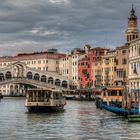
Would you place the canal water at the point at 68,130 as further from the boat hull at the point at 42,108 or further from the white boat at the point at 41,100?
the boat hull at the point at 42,108

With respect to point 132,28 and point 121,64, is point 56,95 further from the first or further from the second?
point 132,28

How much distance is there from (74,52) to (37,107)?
5042 cm

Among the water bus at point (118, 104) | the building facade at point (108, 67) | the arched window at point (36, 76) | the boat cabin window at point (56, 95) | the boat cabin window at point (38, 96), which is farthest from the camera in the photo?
the arched window at point (36, 76)

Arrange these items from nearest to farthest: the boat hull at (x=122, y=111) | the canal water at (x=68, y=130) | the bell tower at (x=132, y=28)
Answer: the canal water at (x=68, y=130)
the boat hull at (x=122, y=111)
the bell tower at (x=132, y=28)

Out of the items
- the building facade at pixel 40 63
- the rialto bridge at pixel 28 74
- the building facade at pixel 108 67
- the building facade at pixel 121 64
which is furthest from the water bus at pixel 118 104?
A: the building facade at pixel 40 63

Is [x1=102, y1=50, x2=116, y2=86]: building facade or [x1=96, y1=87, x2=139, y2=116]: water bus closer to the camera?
[x1=96, y1=87, x2=139, y2=116]: water bus

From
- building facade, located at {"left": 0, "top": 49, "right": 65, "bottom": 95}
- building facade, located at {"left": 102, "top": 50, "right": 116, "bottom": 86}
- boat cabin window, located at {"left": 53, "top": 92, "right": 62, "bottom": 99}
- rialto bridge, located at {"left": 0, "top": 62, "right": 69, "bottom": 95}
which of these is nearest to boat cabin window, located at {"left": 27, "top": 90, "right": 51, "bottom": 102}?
boat cabin window, located at {"left": 53, "top": 92, "right": 62, "bottom": 99}

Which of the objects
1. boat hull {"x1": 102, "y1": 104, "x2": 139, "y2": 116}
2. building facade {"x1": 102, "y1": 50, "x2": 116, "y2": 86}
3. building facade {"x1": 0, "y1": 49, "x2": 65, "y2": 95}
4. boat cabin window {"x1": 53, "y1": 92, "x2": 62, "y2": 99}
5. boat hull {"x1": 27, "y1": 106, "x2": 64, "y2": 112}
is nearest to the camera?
boat hull {"x1": 102, "y1": 104, "x2": 139, "y2": 116}

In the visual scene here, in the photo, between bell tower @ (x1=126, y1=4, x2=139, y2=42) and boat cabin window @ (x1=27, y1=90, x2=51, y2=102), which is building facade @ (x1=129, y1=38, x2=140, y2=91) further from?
bell tower @ (x1=126, y1=4, x2=139, y2=42)

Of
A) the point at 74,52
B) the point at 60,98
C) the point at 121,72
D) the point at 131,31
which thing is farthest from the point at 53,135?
the point at 74,52

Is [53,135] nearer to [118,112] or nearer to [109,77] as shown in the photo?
[118,112]

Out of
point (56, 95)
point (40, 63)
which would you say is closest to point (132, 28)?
point (40, 63)

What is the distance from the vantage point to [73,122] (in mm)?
23297

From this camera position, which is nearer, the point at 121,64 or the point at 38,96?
the point at 38,96
